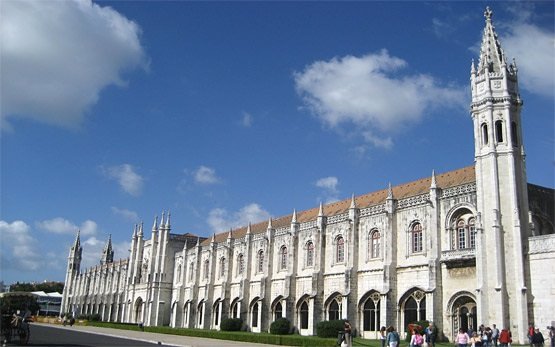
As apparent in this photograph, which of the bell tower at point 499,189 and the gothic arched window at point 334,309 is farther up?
the bell tower at point 499,189

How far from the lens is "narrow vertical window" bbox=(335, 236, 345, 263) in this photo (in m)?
46.8

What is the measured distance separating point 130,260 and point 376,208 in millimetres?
55944

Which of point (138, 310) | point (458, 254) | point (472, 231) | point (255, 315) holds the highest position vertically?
point (472, 231)

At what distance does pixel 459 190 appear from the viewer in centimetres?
3744

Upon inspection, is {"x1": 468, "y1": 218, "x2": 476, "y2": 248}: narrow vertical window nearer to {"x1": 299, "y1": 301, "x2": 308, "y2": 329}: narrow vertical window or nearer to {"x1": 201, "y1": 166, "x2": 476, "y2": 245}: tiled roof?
{"x1": 201, "y1": 166, "x2": 476, "y2": 245}: tiled roof

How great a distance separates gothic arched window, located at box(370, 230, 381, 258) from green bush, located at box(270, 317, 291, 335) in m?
10.4

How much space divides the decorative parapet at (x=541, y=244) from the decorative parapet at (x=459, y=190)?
221 inches

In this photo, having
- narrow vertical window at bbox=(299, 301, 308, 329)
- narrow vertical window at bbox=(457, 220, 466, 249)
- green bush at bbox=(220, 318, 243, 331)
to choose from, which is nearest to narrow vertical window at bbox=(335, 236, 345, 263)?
narrow vertical window at bbox=(299, 301, 308, 329)

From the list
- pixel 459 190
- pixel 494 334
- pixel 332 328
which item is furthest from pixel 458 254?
pixel 332 328

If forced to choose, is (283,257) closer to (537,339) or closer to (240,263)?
(240,263)

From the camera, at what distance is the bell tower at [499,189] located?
103 feet

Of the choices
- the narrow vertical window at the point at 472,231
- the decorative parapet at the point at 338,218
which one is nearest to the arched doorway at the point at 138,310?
the decorative parapet at the point at 338,218

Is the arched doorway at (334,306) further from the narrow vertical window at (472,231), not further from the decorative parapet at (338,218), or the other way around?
the narrow vertical window at (472,231)

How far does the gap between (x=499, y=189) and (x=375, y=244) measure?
1229cm
